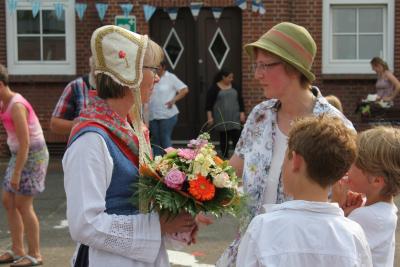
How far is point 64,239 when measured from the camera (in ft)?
25.3

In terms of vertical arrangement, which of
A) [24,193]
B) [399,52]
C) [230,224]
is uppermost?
[399,52]

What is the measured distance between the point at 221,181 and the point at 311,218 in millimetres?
559

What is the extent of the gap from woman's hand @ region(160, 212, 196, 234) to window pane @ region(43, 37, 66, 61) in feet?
38.4

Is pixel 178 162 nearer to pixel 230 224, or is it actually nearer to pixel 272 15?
pixel 230 224

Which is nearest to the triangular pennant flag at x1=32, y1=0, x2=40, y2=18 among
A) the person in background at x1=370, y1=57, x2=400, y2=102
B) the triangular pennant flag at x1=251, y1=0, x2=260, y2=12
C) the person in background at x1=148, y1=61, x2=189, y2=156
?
the person in background at x1=148, y1=61, x2=189, y2=156

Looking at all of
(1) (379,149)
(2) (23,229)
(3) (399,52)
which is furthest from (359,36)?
(1) (379,149)

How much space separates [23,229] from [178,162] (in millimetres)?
4089

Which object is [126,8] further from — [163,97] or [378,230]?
[378,230]

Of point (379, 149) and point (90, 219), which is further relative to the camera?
point (379, 149)

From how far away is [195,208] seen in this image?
Answer: 2.95 metres

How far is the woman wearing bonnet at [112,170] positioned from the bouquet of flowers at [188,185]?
66mm

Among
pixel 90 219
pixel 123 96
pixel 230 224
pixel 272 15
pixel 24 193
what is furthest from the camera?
pixel 272 15

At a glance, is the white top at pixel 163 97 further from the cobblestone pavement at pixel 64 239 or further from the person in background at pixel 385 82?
the person in background at pixel 385 82

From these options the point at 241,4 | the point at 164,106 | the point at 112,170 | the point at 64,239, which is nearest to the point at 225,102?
the point at 164,106
